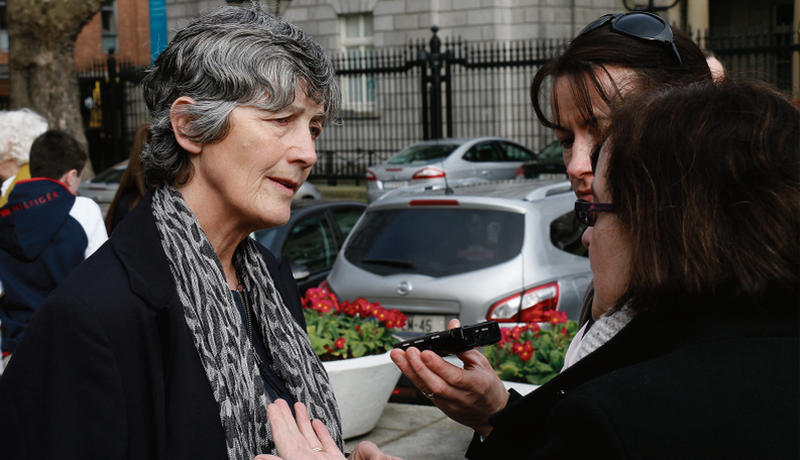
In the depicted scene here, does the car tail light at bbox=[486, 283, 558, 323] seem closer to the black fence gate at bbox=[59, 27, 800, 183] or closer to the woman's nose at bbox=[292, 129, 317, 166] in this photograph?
the woman's nose at bbox=[292, 129, 317, 166]

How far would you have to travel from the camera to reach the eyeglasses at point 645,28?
2.42 metres

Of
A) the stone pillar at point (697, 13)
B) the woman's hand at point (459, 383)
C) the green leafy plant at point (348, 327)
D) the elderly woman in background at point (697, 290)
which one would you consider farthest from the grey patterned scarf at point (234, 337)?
the stone pillar at point (697, 13)

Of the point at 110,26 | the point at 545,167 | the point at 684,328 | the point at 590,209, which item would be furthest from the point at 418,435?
the point at 110,26

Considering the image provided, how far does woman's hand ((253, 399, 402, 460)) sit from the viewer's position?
5.61 ft

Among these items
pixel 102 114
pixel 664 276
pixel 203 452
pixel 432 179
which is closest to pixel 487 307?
pixel 203 452

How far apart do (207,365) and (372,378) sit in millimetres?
2875

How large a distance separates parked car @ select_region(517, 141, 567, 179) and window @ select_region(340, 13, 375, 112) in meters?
8.45

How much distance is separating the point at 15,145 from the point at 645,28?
4.22 m

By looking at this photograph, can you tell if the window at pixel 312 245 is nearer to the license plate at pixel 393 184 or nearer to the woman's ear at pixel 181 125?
the woman's ear at pixel 181 125

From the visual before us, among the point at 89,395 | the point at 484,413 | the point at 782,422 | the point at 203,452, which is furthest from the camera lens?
the point at 484,413

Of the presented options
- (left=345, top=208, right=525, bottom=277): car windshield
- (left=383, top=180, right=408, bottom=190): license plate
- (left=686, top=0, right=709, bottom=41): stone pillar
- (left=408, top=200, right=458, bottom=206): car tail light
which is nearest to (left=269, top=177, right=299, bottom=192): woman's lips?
(left=345, top=208, right=525, bottom=277): car windshield

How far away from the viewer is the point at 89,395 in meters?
1.82

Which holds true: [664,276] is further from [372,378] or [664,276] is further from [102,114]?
[102,114]

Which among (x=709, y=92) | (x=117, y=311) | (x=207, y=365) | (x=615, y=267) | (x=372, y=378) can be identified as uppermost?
(x=709, y=92)
